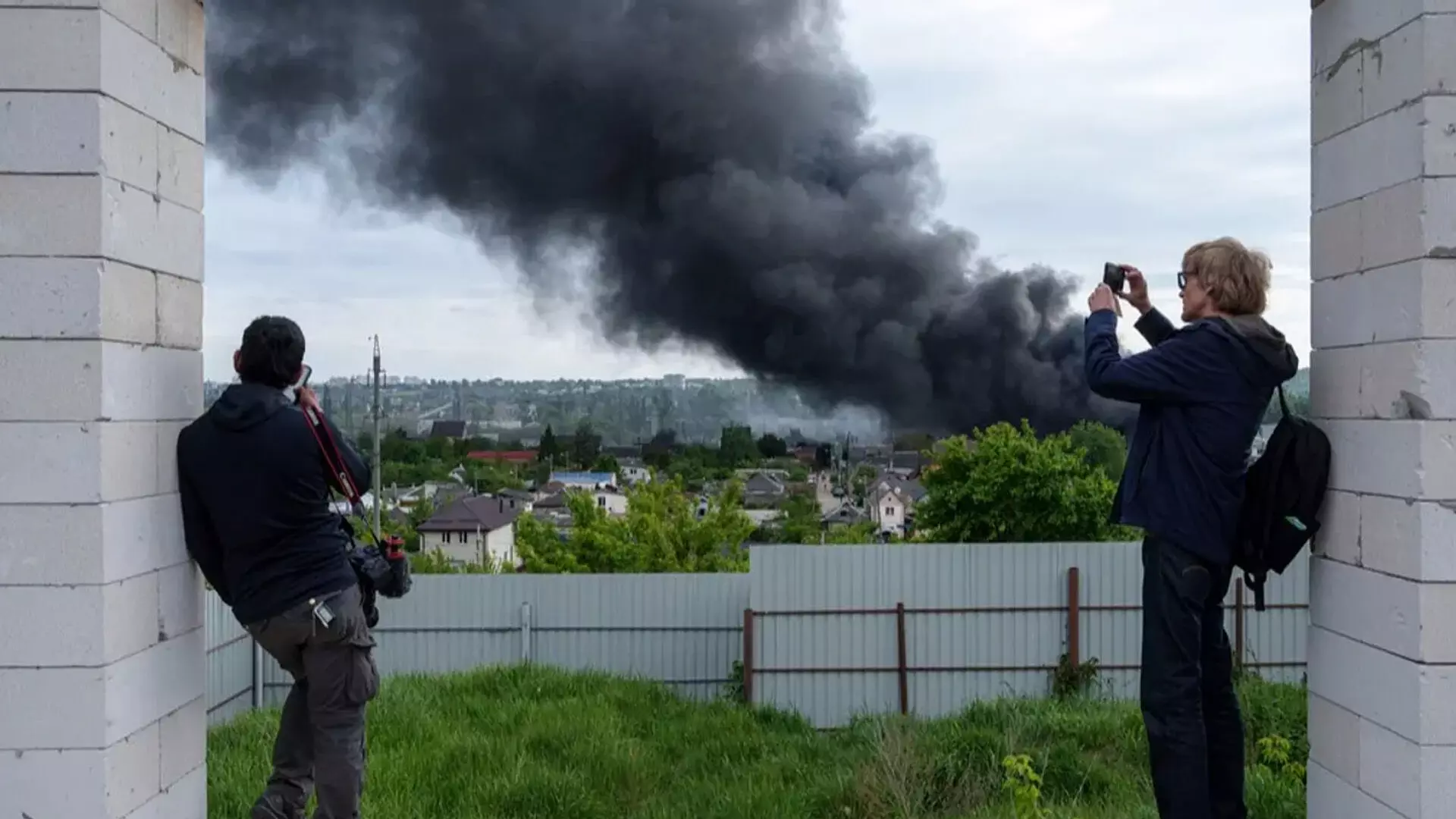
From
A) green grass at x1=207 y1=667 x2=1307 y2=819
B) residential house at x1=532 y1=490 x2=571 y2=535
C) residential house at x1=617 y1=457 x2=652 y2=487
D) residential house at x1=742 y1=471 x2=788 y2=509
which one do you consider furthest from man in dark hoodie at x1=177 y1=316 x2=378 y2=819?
residential house at x1=617 y1=457 x2=652 y2=487

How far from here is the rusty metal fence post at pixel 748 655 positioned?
42.9 ft

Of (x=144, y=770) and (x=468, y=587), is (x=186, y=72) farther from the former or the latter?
(x=468, y=587)

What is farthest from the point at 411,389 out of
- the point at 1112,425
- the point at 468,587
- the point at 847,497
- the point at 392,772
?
the point at 392,772

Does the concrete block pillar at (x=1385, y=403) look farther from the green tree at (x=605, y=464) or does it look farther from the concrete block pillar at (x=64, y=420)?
the green tree at (x=605, y=464)

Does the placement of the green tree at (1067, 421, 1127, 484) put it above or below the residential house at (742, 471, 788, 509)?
above

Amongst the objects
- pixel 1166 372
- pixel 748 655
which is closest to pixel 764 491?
pixel 748 655

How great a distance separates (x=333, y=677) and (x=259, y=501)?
529mm

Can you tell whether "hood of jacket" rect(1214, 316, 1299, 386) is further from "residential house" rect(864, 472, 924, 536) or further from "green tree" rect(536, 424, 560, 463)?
"green tree" rect(536, 424, 560, 463)

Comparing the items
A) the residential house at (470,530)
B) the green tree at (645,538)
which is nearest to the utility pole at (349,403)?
the green tree at (645,538)

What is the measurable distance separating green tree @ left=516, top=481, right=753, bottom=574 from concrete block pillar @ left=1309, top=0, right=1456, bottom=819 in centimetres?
2520

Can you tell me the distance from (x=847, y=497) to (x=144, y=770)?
5170cm

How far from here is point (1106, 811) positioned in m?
4.13

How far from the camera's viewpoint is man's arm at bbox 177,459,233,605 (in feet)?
9.33

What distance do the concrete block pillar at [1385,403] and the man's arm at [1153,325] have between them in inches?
14.0
